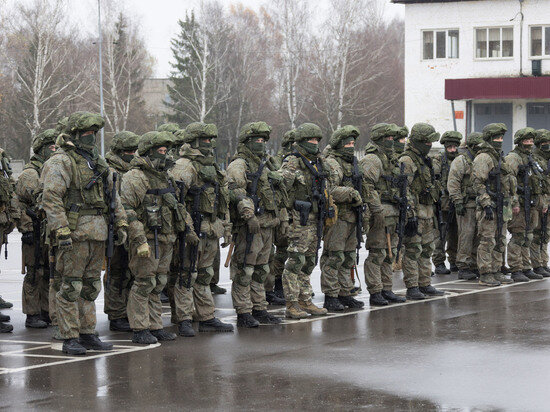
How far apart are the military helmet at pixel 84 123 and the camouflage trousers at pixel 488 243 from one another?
7028 mm

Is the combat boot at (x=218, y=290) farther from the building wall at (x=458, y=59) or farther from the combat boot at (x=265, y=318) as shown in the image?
the building wall at (x=458, y=59)

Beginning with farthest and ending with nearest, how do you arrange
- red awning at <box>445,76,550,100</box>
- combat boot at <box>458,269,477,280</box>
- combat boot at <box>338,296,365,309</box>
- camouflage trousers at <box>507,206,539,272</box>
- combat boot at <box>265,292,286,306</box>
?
red awning at <box>445,76,550,100</box>
combat boot at <box>458,269,477,280</box>
camouflage trousers at <box>507,206,539,272</box>
combat boot at <box>265,292,286,306</box>
combat boot at <box>338,296,365,309</box>

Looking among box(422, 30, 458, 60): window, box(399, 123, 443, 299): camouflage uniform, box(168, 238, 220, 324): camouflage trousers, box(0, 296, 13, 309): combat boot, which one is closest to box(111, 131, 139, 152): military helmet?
box(168, 238, 220, 324): camouflage trousers

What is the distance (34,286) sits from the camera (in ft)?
38.5

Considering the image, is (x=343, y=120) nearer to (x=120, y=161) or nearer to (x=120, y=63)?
(x=120, y=63)

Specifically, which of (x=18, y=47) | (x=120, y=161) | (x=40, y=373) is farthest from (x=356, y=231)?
(x=18, y=47)

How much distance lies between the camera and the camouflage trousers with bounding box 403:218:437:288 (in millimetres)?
13328

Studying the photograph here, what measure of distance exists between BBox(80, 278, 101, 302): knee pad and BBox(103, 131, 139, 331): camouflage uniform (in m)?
1.21

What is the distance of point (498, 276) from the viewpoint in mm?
15227

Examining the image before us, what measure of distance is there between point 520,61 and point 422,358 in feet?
118

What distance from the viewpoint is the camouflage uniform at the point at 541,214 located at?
52.2ft

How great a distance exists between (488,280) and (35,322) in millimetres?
6835

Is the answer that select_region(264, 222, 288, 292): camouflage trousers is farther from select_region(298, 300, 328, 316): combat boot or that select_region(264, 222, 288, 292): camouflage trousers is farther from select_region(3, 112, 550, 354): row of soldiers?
select_region(298, 300, 328, 316): combat boot

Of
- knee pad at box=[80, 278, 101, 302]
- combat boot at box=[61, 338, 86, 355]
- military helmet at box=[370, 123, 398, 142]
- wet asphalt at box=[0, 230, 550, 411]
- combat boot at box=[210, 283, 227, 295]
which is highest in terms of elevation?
military helmet at box=[370, 123, 398, 142]
